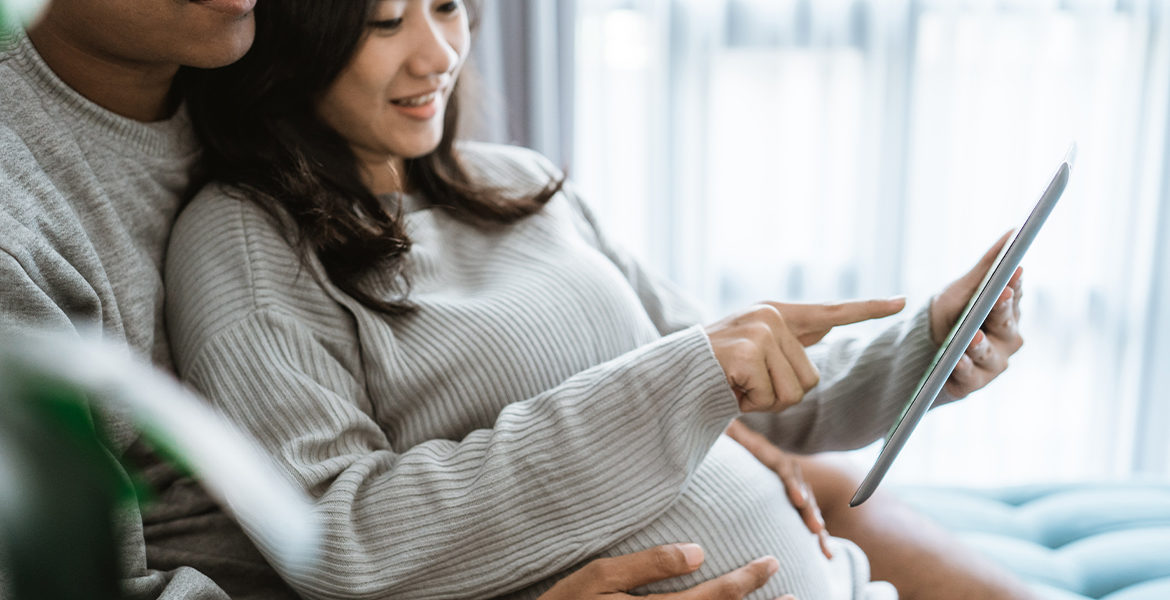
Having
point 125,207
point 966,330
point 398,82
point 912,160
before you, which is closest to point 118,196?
point 125,207

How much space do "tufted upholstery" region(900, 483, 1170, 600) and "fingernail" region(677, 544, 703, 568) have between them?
0.47m

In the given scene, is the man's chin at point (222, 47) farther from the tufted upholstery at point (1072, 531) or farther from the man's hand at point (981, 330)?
the tufted upholstery at point (1072, 531)

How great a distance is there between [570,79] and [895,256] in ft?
2.63

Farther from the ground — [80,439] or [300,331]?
[80,439]

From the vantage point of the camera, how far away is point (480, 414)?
906mm

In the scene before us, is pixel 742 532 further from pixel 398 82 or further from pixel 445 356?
pixel 398 82

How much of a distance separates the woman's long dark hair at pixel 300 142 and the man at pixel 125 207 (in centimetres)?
5

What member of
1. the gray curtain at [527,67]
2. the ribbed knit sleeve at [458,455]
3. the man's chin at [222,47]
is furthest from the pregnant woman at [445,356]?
the gray curtain at [527,67]

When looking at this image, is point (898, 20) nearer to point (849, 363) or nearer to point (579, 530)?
point (849, 363)

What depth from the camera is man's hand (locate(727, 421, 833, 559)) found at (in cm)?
97

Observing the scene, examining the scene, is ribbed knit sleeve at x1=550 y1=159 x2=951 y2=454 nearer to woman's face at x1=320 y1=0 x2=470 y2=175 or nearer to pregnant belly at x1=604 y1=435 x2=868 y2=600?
pregnant belly at x1=604 y1=435 x2=868 y2=600

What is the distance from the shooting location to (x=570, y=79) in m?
1.88

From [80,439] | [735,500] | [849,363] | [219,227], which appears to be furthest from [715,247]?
[80,439]

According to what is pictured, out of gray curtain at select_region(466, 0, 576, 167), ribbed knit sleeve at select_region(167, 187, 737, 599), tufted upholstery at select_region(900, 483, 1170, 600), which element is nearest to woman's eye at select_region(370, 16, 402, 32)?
ribbed knit sleeve at select_region(167, 187, 737, 599)
